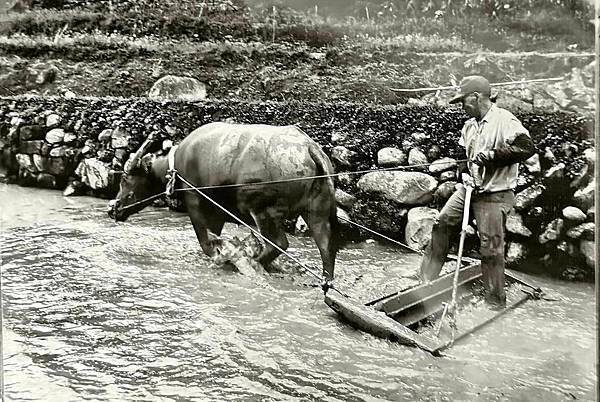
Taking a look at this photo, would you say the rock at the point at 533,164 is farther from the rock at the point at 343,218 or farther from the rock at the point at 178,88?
the rock at the point at 178,88

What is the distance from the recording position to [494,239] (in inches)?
91.1

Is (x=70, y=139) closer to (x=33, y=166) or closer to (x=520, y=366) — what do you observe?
(x=33, y=166)

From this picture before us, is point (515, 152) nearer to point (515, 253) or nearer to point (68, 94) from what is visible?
point (515, 253)

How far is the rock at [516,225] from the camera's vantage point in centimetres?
233

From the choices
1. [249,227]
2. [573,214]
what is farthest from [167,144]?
[573,214]

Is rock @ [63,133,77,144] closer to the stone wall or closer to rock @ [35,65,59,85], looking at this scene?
the stone wall

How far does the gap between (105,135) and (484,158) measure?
1632 millimetres

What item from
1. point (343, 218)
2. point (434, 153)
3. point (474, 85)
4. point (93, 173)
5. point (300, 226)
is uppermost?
point (474, 85)

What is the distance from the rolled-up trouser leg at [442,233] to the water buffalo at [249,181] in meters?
0.40

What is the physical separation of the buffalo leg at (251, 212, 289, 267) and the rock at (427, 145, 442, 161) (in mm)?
784

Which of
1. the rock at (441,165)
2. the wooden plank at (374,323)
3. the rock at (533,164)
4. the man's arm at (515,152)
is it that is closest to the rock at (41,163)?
the wooden plank at (374,323)

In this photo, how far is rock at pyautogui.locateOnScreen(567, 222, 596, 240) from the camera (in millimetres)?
2146

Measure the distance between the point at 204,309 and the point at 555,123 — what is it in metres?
1.51

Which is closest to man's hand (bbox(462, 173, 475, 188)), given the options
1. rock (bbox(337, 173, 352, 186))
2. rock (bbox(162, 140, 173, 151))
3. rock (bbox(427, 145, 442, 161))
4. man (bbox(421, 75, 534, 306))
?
man (bbox(421, 75, 534, 306))
